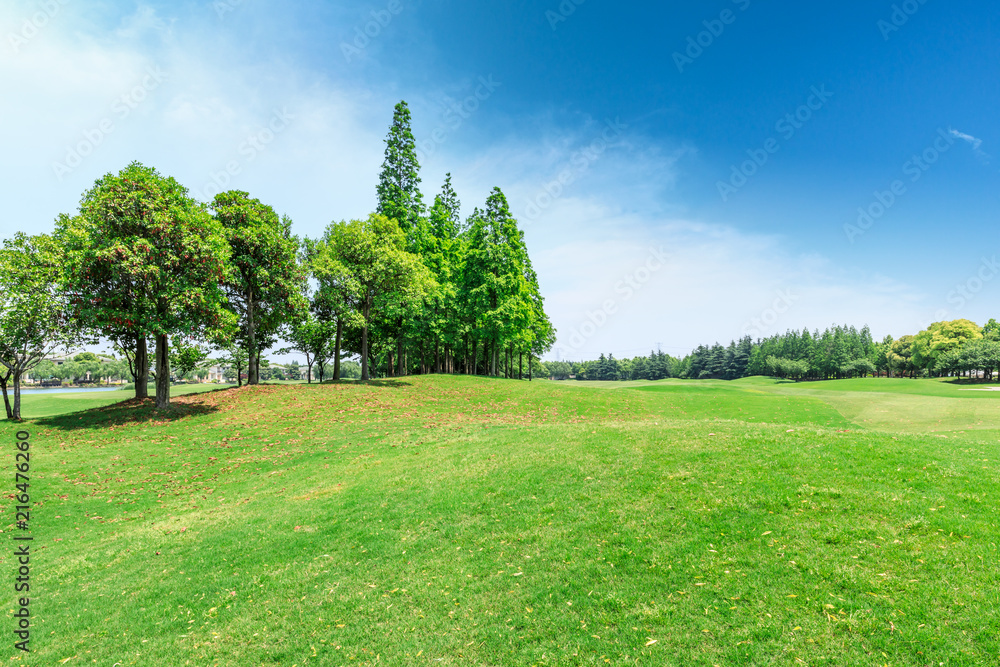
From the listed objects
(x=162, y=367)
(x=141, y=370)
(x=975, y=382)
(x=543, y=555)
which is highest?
(x=162, y=367)

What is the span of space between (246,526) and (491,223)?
3359 centimetres

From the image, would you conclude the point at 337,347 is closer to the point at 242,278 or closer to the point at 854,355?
the point at 242,278

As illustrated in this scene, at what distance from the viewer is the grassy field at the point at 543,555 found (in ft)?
18.1

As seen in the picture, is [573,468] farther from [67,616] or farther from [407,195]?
[407,195]

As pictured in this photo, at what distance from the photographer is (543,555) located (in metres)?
7.53

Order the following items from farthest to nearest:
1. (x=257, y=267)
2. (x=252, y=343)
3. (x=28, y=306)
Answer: (x=252, y=343)
(x=257, y=267)
(x=28, y=306)

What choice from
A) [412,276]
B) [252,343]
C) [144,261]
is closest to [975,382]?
[412,276]

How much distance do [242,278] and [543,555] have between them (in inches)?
1094

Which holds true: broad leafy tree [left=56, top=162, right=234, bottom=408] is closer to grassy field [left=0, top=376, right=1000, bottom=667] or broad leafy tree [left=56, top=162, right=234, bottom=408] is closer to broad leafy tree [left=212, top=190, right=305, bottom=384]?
broad leafy tree [left=212, top=190, right=305, bottom=384]

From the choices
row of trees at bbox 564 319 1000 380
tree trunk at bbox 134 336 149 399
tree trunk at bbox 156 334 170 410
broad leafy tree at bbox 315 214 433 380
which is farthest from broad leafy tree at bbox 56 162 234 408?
row of trees at bbox 564 319 1000 380

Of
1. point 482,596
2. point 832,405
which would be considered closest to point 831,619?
point 482,596

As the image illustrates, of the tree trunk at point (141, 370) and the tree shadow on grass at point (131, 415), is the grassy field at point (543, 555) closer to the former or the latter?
the tree shadow on grass at point (131, 415)

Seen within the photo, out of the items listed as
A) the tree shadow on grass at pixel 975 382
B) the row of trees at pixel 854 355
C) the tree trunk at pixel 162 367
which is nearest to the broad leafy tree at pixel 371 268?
the tree trunk at pixel 162 367

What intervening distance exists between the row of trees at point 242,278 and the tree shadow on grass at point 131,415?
1041mm
